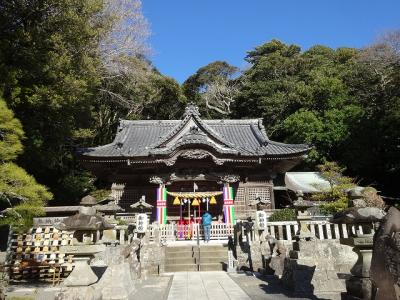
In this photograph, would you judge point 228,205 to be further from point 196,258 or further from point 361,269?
point 361,269

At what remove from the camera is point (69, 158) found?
2459 centimetres

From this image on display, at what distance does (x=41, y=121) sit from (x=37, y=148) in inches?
41.7

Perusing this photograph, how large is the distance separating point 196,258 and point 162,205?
5491 millimetres

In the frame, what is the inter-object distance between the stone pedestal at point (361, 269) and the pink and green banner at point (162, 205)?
1272 cm

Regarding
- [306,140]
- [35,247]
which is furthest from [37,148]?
[306,140]

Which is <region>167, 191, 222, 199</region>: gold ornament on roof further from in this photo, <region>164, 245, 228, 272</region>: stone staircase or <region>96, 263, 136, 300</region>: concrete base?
<region>96, 263, 136, 300</region>: concrete base

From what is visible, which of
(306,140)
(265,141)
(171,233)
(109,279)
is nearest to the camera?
(109,279)

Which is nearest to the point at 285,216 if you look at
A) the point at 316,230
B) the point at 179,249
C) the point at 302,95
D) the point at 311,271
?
the point at 316,230

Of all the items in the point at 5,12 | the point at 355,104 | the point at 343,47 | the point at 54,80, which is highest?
the point at 343,47

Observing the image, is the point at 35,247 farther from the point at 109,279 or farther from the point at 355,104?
the point at 355,104

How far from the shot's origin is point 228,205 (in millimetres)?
17438

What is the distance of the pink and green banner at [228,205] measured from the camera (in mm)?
17172

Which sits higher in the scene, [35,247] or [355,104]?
[355,104]

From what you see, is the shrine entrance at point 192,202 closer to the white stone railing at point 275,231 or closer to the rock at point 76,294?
the white stone railing at point 275,231
